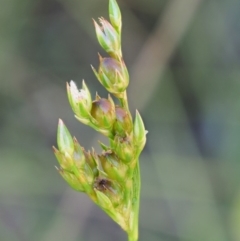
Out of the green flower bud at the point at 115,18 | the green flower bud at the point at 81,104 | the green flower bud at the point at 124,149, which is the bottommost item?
the green flower bud at the point at 124,149

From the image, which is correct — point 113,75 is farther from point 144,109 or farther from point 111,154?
point 144,109

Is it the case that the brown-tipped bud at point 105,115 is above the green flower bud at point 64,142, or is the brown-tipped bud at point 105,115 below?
above

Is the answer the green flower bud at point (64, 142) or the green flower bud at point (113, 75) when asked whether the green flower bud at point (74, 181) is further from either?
the green flower bud at point (113, 75)

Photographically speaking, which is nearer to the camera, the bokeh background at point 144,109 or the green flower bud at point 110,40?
the green flower bud at point 110,40

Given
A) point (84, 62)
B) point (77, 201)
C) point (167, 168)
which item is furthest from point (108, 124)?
point (84, 62)

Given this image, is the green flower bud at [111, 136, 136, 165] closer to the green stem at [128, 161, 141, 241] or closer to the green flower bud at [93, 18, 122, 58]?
the green stem at [128, 161, 141, 241]

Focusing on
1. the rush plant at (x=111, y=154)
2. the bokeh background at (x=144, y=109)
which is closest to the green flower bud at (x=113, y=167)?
the rush plant at (x=111, y=154)

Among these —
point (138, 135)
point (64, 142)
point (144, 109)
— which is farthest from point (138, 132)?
point (144, 109)
